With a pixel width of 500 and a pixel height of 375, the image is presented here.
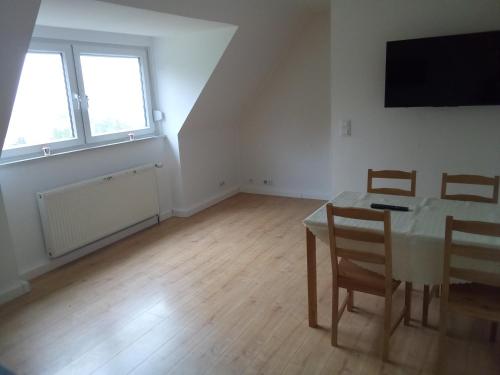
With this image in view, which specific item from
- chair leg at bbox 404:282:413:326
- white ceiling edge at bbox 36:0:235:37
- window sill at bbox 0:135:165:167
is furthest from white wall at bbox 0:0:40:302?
chair leg at bbox 404:282:413:326

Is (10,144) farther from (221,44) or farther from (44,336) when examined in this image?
(221,44)

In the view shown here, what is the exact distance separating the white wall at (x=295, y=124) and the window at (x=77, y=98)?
5.63ft

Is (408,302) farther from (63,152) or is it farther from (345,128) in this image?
(63,152)

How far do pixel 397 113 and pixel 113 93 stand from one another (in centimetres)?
295

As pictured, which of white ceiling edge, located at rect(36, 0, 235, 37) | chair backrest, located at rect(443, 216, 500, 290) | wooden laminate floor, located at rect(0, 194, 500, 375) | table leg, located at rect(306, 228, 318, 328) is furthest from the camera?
white ceiling edge, located at rect(36, 0, 235, 37)

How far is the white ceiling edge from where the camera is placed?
2.71m

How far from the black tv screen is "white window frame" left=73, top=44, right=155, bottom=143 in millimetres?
2776

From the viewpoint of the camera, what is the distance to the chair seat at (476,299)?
1.87 m

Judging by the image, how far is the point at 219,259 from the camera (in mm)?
3643

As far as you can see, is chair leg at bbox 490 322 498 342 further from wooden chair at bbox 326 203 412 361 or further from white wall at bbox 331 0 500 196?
white wall at bbox 331 0 500 196

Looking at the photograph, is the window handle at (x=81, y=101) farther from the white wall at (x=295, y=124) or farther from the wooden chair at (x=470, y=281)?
the wooden chair at (x=470, y=281)

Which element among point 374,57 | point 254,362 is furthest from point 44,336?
point 374,57

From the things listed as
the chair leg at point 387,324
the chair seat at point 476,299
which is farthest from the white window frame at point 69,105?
the chair seat at point 476,299

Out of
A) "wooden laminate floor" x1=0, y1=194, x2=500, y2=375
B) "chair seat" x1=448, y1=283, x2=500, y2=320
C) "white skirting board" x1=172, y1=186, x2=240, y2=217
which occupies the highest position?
"chair seat" x1=448, y1=283, x2=500, y2=320
